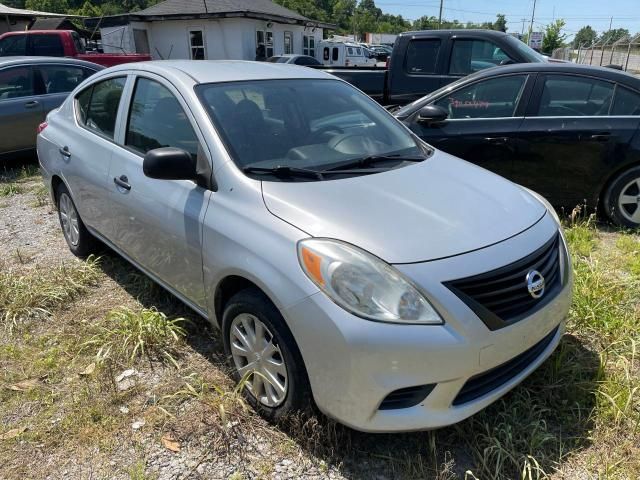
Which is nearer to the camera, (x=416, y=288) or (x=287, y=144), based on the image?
(x=416, y=288)

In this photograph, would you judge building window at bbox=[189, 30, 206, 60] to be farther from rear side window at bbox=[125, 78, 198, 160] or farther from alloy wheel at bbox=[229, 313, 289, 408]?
alloy wheel at bbox=[229, 313, 289, 408]

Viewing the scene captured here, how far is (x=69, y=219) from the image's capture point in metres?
4.42

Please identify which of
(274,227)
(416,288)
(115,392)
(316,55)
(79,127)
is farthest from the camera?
(316,55)

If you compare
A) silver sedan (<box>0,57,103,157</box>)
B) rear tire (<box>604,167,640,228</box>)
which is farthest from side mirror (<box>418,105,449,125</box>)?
silver sedan (<box>0,57,103,157</box>)

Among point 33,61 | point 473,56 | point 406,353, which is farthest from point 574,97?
point 33,61

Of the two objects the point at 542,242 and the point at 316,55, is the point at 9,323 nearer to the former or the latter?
the point at 542,242

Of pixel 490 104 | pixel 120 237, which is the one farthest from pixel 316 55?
pixel 120 237

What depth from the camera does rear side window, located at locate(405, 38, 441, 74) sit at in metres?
7.45

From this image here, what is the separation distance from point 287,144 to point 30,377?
6.42 feet

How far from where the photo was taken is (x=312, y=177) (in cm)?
257

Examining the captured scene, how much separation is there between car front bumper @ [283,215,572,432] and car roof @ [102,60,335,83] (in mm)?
1657

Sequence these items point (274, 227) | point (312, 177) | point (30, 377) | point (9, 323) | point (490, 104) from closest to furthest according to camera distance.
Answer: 1. point (274, 227)
2. point (312, 177)
3. point (30, 377)
4. point (9, 323)
5. point (490, 104)

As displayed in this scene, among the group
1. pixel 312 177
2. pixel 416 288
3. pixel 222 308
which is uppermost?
pixel 312 177

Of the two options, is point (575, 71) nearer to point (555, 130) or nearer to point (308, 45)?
point (555, 130)
